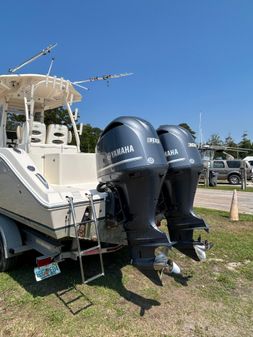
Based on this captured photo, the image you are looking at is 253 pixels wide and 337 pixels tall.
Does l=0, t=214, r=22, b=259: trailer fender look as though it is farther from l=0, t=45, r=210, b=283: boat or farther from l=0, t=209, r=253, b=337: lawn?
l=0, t=209, r=253, b=337: lawn

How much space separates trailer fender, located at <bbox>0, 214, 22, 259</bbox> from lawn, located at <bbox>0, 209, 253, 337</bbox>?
15.6 inches

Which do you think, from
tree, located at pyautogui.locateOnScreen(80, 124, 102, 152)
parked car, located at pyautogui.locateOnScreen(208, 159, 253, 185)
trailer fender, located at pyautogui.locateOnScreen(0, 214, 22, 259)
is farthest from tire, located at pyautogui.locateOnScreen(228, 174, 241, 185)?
trailer fender, located at pyautogui.locateOnScreen(0, 214, 22, 259)

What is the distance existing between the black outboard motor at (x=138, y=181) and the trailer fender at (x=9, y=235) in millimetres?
1591

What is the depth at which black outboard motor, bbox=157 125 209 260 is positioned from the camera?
364cm

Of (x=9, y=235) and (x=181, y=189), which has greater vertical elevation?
(x=181, y=189)

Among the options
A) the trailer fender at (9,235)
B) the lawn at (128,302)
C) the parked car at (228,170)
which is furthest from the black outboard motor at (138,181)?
the parked car at (228,170)

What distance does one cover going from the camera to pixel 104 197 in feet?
11.7

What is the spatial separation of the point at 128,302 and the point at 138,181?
136 centimetres

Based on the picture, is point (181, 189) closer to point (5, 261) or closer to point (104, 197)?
point (104, 197)

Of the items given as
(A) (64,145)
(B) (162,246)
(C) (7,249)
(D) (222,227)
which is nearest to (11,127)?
(A) (64,145)

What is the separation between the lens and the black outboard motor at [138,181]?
122 inches

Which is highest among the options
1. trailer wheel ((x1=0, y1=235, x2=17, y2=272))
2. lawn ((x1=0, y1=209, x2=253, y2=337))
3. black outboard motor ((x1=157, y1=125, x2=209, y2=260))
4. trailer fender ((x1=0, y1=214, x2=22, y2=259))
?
black outboard motor ((x1=157, y1=125, x2=209, y2=260))

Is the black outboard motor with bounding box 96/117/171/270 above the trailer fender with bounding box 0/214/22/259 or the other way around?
above

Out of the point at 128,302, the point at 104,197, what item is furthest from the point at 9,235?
the point at 128,302
